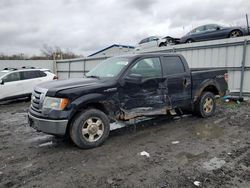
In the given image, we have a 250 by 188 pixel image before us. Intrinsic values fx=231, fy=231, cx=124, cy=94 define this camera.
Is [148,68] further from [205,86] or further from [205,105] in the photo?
[205,105]

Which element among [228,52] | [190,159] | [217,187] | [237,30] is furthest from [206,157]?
[237,30]

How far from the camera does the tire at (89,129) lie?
4.51m

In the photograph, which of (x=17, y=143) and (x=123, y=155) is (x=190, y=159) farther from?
(x=17, y=143)

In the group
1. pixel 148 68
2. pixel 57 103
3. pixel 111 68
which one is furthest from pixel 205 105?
pixel 57 103

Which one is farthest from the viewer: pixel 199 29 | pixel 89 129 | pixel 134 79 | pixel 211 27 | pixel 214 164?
pixel 199 29

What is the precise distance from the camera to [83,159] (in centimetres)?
419

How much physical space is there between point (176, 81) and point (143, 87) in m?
1.10

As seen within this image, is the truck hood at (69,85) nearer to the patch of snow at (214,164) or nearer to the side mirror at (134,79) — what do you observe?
the side mirror at (134,79)

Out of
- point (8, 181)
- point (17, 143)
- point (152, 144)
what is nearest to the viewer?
point (8, 181)

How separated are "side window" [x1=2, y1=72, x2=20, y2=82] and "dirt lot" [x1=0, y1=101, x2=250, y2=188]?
19.8 ft

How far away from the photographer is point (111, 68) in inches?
221

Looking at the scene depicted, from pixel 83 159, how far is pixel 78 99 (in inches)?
44.5

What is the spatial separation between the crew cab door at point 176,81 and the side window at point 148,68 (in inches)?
7.6

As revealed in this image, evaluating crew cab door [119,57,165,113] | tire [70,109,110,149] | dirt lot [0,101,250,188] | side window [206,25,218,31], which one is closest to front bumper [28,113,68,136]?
tire [70,109,110,149]
